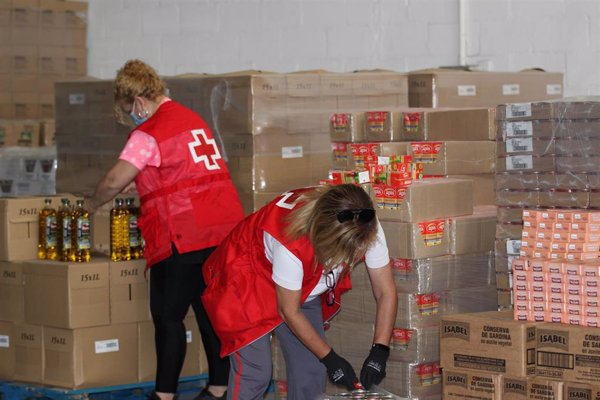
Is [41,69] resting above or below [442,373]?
above

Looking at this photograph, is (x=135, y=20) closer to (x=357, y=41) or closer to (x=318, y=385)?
(x=357, y=41)

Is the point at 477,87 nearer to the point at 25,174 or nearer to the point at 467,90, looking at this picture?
the point at 467,90

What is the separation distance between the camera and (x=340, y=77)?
648 cm

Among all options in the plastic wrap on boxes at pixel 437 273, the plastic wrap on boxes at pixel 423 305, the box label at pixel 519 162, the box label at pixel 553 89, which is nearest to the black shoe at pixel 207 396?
the plastic wrap on boxes at pixel 423 305

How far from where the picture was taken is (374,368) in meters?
4.16

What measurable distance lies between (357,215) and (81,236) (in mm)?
2444

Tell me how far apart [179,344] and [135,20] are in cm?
446

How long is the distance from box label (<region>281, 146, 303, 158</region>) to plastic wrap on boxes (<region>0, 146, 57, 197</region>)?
2.55 metres

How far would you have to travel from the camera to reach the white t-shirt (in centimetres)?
404

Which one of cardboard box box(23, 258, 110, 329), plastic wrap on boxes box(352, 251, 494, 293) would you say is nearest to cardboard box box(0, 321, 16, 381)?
cardboard box box(23, 258, 110, 329)

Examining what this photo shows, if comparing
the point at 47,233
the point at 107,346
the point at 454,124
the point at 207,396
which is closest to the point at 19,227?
the point at 47,233

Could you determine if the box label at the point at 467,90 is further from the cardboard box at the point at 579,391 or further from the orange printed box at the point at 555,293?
the cardboard box at the point at 579,391

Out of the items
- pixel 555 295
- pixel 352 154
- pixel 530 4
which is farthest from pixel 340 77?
pixel 555 295

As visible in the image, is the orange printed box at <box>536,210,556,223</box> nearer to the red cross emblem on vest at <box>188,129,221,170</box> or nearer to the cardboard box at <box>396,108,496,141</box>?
the cardboard box at <box>396,108,496,141</box>
